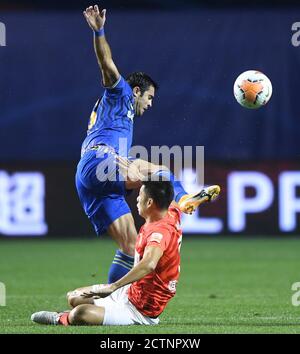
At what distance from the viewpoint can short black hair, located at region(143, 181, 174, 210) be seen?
23.7 feet

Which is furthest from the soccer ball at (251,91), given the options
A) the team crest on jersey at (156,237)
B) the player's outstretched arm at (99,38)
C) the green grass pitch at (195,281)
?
the team crest on jersey at (156,237)

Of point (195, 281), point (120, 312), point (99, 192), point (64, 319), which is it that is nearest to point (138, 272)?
point (120, 312)

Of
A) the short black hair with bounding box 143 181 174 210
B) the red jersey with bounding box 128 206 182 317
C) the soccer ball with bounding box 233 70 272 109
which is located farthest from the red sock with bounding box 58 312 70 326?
the soccer ball with bounding box 233 70 272 109

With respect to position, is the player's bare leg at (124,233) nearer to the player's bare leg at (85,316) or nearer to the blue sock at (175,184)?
the blue sock at (175,184)

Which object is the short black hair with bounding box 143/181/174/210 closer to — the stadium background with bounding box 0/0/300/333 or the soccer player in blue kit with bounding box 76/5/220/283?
the soccer player in blue kit with bounding box 76/5/220/283

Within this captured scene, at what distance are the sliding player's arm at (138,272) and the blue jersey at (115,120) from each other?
6.57 ft

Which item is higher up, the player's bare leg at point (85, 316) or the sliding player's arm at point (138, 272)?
the sliding player's arm at point (138, 272)

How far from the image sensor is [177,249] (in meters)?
7.37

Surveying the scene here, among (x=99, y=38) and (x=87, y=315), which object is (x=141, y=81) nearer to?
(x=99, y=38)

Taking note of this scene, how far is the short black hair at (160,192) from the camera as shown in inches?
285

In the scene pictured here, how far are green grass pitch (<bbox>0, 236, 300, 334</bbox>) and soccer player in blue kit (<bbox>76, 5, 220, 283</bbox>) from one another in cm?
80

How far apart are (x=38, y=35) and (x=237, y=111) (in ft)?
12.4

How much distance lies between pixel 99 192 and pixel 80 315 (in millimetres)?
1676
